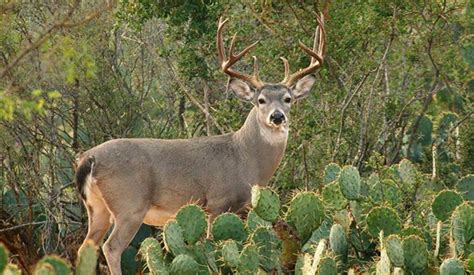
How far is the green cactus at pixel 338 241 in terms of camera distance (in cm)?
905

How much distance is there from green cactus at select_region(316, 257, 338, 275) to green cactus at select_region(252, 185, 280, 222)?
0.72 m

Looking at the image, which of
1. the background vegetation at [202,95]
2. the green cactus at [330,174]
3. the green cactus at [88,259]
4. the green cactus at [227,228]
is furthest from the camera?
the background vegetation at [202,95]

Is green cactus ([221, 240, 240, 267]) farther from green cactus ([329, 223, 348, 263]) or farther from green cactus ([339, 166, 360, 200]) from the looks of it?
green cactus ([339, 166, 360, 200])

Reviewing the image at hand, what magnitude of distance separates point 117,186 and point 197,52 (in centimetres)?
268

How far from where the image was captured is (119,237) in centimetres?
1044

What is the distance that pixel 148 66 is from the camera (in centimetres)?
1323

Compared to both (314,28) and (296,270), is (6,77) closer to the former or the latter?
(314,28)

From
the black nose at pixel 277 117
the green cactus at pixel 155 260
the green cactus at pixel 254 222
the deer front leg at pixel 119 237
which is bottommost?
the deer front leg at pixel 119 237

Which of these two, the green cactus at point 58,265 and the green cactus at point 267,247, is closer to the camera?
the green cactus at point 58,265

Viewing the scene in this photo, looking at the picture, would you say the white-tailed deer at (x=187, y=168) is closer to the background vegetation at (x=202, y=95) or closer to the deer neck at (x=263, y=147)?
the deer neck at (x=263, y=147)

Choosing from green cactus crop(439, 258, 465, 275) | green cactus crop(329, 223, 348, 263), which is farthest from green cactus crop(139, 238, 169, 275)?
green cactus crop(439, 258, 465, 275)

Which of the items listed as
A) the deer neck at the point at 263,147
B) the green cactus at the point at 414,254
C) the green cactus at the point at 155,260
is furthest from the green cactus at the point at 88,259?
the deer neck at the point at 263,147

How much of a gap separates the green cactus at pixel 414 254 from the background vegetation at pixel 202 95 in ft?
10.8

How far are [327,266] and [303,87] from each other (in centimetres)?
338
